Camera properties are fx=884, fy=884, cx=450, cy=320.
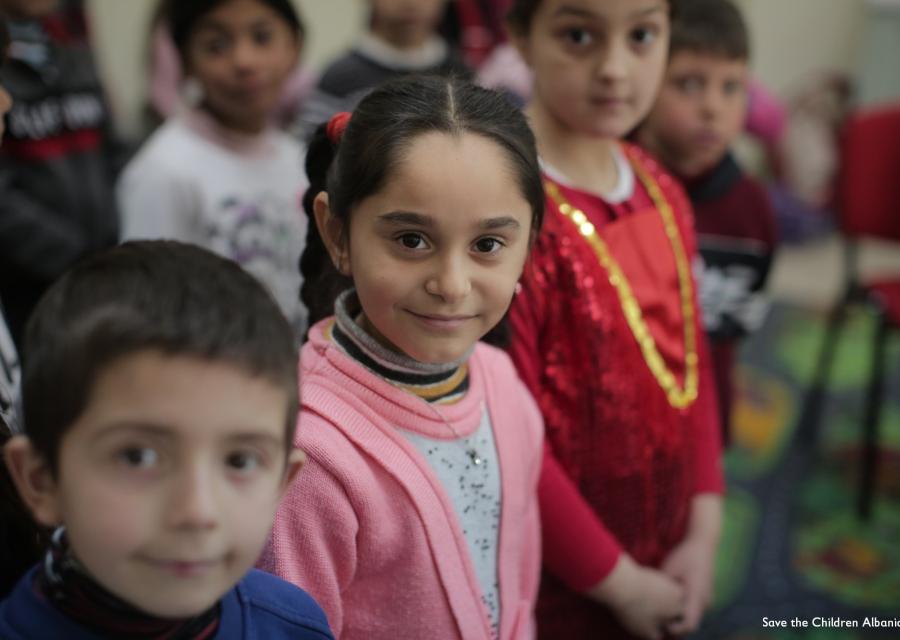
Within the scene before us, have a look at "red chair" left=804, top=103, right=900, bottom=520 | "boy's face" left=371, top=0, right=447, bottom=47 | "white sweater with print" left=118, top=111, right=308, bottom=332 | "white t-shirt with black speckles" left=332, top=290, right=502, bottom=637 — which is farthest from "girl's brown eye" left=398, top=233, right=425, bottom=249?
"red chair" left=804, top=103, right=900, bottom=520

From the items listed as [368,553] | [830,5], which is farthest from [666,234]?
[830,5]

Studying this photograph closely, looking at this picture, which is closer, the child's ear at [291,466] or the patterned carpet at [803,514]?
the child's ear at [291,466]

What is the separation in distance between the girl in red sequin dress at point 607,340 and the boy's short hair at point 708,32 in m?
0.34

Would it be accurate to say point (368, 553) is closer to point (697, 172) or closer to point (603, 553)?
point (603, 553)

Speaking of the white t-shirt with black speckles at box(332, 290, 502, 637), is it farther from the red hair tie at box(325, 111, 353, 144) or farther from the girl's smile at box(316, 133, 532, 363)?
the red hair tie at box(325, 111, 353, 144)

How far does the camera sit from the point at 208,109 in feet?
5.34

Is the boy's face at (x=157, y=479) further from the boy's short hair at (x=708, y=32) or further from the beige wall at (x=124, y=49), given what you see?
the beige wall at (x=124, y=49)

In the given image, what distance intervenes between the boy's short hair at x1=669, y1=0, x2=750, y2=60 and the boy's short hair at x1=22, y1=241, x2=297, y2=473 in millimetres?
1111

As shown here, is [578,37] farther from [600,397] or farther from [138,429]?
[138,429]

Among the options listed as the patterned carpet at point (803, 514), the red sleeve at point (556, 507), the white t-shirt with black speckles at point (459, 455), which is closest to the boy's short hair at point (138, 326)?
the white t-shirt with black speckles at point (459, 455)

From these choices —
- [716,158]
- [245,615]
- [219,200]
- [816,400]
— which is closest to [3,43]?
[219,200]

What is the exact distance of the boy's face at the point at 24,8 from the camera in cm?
194

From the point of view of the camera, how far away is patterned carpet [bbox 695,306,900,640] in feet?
6.43

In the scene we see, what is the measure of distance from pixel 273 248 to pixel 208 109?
295 millimetres
